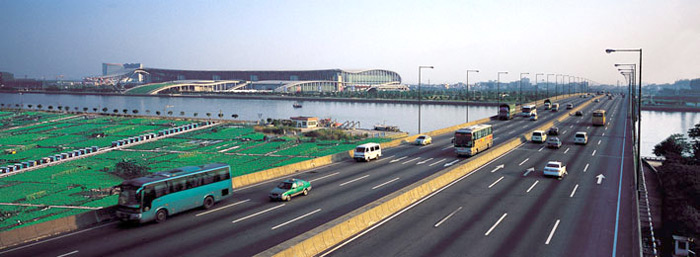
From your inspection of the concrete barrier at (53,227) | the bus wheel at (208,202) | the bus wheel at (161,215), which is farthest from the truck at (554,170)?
the concrete barrier at (53,227)

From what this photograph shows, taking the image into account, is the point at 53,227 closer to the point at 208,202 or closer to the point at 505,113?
the point at 208,202

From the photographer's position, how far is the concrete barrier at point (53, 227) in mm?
18556

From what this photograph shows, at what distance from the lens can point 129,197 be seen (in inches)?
850

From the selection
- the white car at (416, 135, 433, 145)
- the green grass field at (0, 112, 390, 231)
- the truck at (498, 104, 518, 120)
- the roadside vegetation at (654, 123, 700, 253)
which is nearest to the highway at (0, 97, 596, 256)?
the roadside vegetation at (654, 123, 700, 253)

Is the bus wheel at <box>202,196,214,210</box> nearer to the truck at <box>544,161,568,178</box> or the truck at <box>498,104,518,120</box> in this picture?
the truck at <box>544,161,568,178</box>

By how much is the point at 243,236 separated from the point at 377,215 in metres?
6.53

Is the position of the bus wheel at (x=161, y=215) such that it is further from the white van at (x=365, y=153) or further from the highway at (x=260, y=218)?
the white van at (x=365, y=153)

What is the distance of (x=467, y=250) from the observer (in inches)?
728

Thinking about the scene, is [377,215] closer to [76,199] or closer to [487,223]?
[487,223]

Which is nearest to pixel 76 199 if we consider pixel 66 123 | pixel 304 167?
pixel 304 167

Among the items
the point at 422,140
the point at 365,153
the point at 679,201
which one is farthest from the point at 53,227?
the point at 679,201

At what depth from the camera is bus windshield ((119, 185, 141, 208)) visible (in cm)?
2139

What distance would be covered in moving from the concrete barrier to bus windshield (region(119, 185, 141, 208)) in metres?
1.50

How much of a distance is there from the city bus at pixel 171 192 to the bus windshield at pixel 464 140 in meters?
24.0
